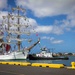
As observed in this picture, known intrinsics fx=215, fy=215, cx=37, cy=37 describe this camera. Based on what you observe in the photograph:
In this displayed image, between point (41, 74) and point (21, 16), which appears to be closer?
point (41, 74)

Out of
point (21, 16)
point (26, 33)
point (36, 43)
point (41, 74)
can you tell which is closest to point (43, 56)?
point (36, 43)

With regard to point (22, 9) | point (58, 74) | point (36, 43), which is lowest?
point (58, 74)

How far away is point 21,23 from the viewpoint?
108 meters

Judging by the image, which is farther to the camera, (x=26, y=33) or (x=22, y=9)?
(x=22, y=9)

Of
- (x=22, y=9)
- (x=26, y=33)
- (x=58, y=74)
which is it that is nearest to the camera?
(x=58, y=74)

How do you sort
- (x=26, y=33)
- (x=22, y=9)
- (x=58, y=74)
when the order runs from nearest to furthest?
1. (x=58, y=74)
2. (x=26, y=33)
3. (x=22, y=9)

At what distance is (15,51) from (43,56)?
14933 millimetres

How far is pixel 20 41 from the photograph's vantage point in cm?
10656

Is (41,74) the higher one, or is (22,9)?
(22,9)

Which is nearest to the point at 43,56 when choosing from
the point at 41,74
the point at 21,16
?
the point at 21,16

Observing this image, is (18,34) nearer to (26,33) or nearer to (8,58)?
(26,33)

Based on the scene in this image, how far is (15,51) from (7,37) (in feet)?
27.0

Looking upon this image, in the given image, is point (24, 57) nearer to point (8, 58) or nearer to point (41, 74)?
point (8, 58)

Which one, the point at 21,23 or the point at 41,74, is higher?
the point at 21,23
